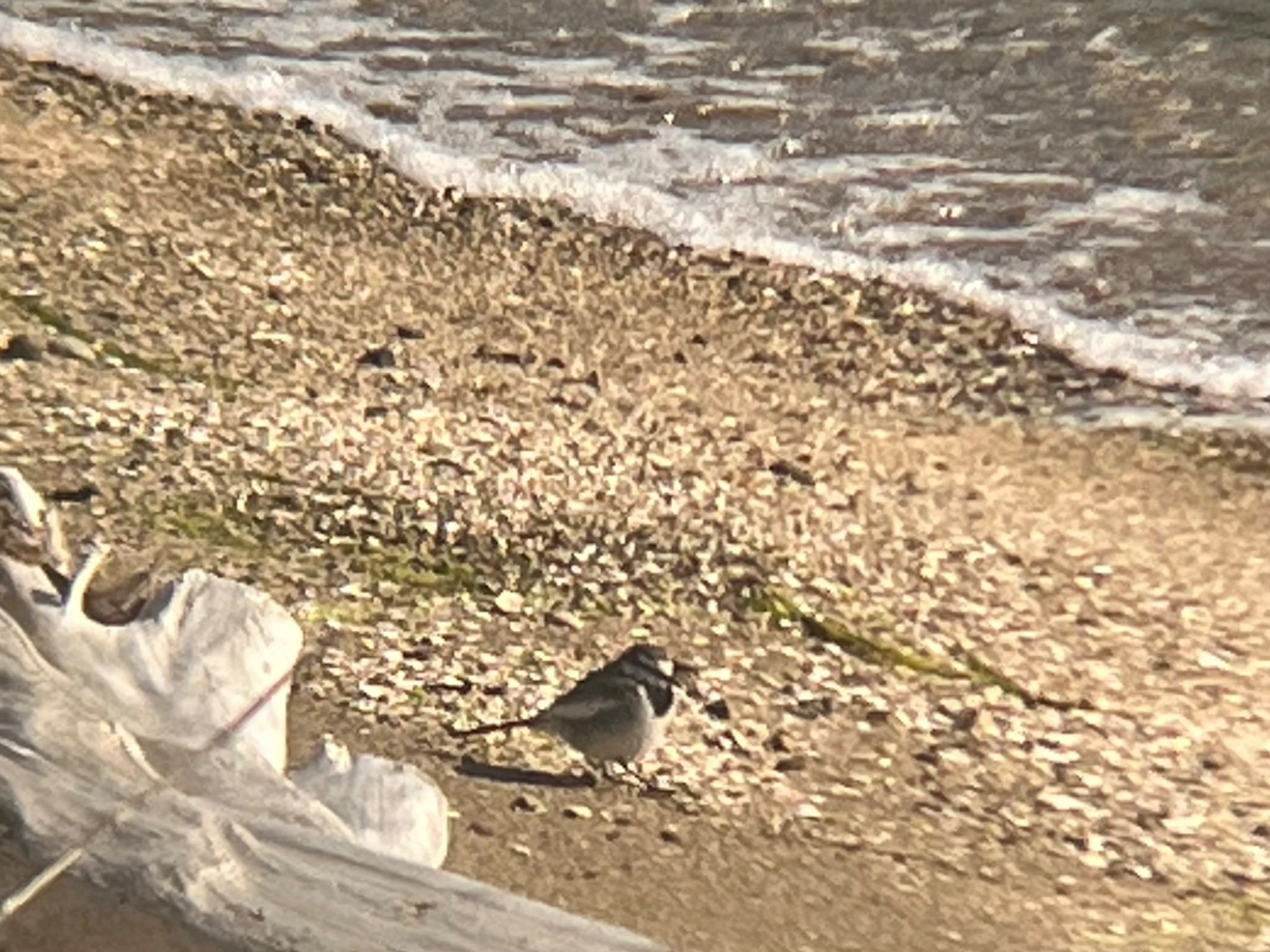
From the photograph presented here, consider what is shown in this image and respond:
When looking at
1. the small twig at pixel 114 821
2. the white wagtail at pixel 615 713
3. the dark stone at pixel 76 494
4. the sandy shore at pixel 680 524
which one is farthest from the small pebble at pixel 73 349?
the small twig at pixel 114 821

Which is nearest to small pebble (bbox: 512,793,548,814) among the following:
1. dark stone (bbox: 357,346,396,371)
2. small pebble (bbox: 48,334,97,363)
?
dark stone (bbox: 357,346,396,371)

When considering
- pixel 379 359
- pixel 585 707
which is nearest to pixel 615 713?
pixel 585 707

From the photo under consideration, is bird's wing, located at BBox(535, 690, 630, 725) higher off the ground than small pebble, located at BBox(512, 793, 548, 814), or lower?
higher

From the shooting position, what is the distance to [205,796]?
1672mm

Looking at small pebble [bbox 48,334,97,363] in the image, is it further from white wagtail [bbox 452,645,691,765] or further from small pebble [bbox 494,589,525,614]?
white wagtail [bbox 452,645,691,765]

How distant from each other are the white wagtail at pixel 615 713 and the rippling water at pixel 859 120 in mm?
937

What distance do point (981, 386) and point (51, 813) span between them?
1684 mm

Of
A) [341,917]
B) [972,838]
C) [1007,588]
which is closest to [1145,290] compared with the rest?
[1007,588]

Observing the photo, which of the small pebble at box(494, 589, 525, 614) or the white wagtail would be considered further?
the small pebble at box(494, 589, 525, 614)

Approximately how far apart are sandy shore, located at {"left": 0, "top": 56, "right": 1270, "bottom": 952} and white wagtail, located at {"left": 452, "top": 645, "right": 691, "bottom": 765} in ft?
0.10

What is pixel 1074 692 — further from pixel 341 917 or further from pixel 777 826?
pixel 341 917

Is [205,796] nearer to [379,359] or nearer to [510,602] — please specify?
[510,602]

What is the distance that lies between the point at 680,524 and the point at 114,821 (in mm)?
1206

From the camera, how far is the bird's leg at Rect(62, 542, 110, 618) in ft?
5.87
